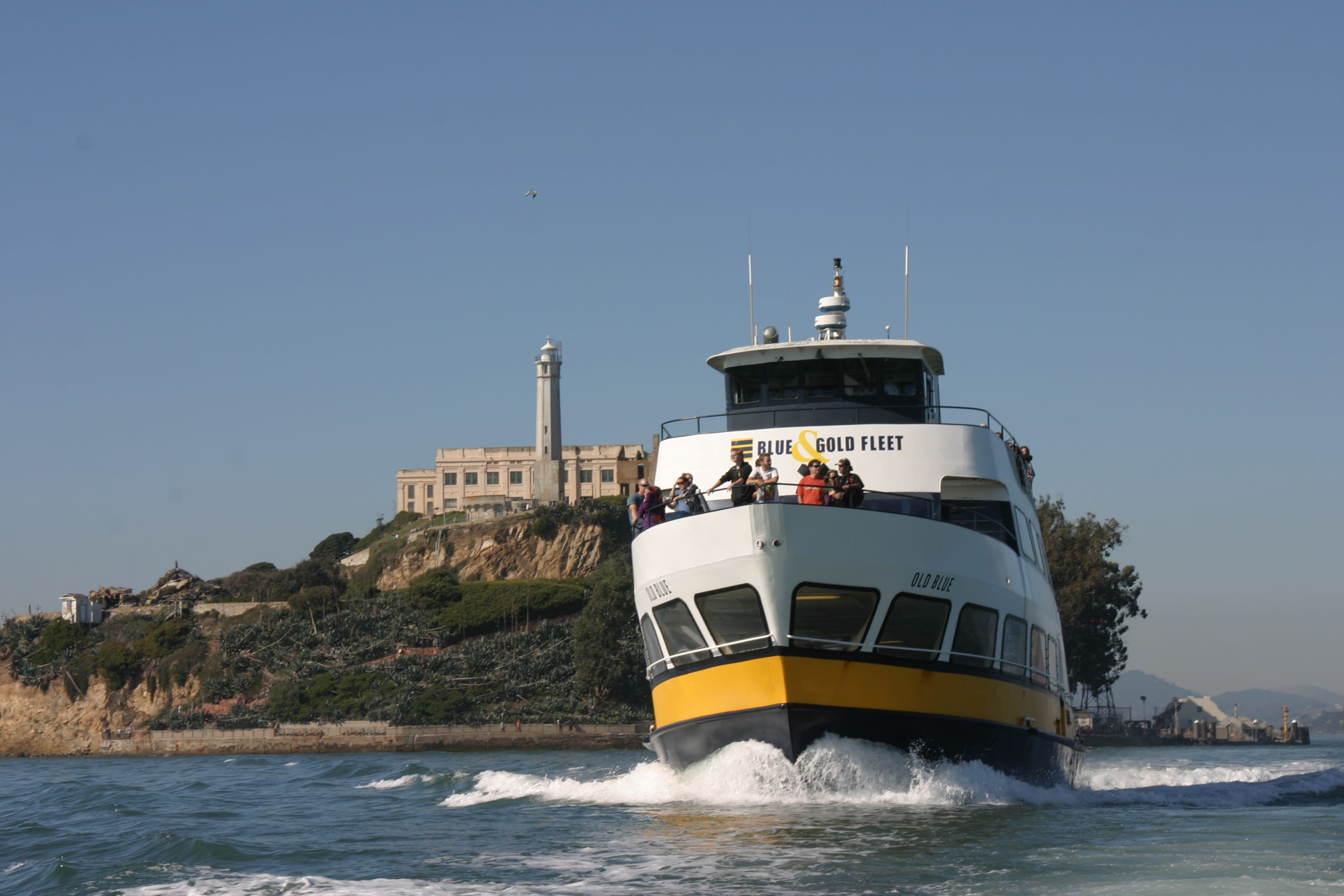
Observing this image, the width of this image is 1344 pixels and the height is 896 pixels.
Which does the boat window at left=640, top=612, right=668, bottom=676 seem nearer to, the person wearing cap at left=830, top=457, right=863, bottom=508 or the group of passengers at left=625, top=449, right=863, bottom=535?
the group of passengers at left=625, top=449, right=863, bottom=535

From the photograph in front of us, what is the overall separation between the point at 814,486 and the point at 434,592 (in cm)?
6907

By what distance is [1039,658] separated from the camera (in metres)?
20.9

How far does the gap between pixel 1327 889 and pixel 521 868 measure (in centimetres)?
758

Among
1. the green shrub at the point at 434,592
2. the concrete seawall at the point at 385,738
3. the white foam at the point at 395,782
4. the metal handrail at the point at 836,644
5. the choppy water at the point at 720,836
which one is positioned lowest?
the concrete seawall at the point at 385,738

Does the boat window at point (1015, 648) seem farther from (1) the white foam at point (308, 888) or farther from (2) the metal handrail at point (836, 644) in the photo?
(1) the white foam at point (308, 888)

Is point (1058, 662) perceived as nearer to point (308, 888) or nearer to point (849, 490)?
point (849, 490)

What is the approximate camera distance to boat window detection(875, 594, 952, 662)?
671 inches

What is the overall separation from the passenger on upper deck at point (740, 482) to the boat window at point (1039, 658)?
5.24 metres

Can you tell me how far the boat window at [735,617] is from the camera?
17.1 metres

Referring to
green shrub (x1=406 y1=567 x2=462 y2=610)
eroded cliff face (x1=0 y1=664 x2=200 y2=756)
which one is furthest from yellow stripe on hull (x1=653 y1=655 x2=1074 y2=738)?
eroded cliff face (x1=0 y1=664 x2=200 y2=756)

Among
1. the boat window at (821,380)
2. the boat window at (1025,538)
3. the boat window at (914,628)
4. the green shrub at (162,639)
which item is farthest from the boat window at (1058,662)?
the green shrub at (162,639)

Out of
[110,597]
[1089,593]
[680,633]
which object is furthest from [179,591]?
[680,633]

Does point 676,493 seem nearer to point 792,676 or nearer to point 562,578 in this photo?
point 792,676

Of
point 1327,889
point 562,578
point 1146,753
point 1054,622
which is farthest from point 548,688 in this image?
point 1327,889
